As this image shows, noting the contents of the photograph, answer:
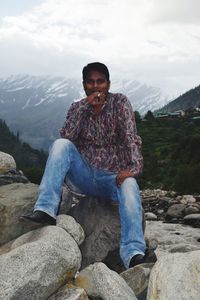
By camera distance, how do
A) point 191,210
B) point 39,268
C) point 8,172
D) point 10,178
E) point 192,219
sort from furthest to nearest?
1. point 191,210
2. point 192,219
3. point 8,172
4. point 10,178
5. point 39,268

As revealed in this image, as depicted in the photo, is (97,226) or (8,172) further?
(8,172)

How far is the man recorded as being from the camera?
22.2 feet

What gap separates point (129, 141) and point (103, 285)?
98.4 inches

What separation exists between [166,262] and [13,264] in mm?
1796

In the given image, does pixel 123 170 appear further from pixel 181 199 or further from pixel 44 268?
pixel 181 199

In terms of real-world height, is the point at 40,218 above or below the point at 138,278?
above

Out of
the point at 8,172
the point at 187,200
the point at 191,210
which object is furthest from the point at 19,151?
the point at 8,172

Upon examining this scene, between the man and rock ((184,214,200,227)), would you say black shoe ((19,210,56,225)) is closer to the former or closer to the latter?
the man

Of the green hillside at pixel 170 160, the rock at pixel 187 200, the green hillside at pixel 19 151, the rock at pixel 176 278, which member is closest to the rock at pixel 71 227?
the rock at pixel 176 278

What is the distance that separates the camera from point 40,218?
21.2ft

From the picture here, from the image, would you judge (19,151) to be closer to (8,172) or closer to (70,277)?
(8,172)

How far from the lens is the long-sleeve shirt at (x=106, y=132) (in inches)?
287

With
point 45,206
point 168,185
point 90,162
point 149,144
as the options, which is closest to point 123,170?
point 90,162

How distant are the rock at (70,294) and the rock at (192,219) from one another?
593 inches
